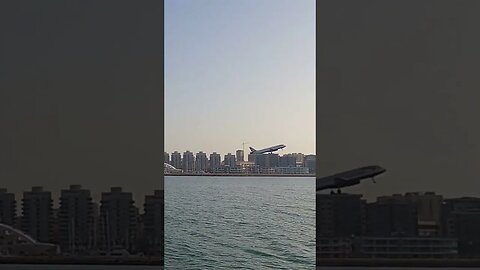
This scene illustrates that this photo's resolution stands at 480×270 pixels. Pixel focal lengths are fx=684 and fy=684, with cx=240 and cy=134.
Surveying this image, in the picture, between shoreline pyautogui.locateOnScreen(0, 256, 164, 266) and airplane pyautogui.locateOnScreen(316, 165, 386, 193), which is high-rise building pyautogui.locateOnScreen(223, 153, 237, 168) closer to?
shoreline pyautogui.locateOnScreen(0, 256, 164, 266)

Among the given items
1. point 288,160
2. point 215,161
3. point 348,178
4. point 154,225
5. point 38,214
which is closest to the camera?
point 348,178

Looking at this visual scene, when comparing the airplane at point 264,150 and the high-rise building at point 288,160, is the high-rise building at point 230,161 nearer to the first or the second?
the airplane at point 264,150

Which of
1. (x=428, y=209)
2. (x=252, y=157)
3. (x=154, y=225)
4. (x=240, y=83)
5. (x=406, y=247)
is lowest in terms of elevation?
(x=406, y=247)

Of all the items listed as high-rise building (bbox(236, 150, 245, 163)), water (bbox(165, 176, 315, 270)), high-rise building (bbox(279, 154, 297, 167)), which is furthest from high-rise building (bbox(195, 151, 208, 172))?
high-rise building (bbox(279, 154, 297, 167))

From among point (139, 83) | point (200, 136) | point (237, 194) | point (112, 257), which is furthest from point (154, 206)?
point (237, 194)

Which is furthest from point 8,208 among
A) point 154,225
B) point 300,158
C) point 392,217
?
point 300,158

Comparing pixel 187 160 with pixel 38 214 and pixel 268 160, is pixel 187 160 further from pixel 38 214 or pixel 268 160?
pixel 38 214
